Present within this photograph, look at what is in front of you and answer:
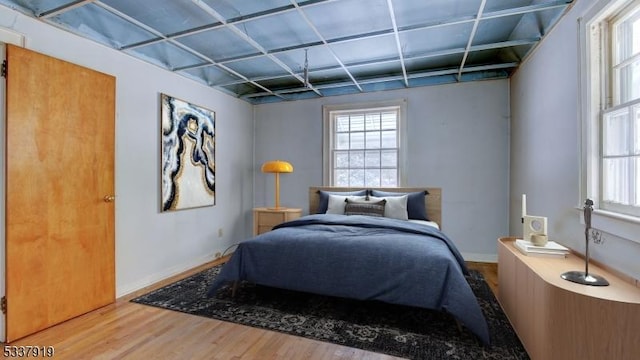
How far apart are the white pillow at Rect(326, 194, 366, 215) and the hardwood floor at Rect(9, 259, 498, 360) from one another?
1895 mm

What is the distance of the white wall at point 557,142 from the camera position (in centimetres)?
185

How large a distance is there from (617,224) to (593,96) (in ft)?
2.69

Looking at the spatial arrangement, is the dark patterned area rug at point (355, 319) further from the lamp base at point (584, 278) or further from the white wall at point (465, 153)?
the white wall at point (465, 153)

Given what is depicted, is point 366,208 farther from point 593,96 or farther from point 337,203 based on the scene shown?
point 593,96

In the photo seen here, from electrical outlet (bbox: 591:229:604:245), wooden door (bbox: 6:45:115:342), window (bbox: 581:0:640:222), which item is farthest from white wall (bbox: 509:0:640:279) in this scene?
wooden door (bbox: 6:45:115:342)

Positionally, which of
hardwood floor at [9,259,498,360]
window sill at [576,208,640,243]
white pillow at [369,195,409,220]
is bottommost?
hardwood floor at [9,259,498,360]

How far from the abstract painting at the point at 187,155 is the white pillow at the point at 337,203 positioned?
166cm

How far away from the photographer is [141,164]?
3.20m

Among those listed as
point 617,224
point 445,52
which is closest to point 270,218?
point 445,52

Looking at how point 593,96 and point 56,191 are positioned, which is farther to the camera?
point 56,191

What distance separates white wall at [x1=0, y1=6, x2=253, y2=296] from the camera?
2574 mm

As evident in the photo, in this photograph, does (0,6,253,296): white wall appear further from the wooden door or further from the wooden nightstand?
the wooden nightstand

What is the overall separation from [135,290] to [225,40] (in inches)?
107

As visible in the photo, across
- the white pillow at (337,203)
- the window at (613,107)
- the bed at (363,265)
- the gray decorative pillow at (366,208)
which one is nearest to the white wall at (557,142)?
the window at (613,107)
